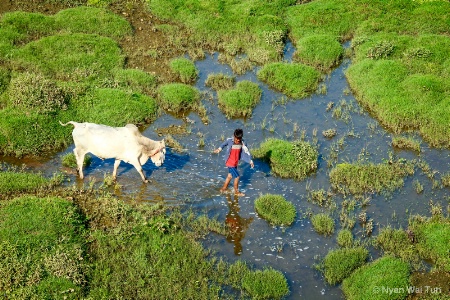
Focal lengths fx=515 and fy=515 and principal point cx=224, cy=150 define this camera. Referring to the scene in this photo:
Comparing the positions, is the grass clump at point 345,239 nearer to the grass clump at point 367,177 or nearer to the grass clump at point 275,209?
the grass clump at point 275,209

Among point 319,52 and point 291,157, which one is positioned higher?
point 319,52

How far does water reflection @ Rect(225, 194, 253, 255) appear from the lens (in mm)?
12296

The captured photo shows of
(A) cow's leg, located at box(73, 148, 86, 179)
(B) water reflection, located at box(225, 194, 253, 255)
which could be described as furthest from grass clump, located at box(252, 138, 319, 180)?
(A) cow's leg, located at box(73, 148, 86, 179)

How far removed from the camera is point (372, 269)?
11.3 metres

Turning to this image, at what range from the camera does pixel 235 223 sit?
12898mm

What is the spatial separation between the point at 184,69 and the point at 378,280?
11360 mm

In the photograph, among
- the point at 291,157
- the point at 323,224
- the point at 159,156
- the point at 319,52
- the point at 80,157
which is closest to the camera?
the point at 323,224

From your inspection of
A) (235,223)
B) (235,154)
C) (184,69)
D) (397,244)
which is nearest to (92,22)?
(184,69)

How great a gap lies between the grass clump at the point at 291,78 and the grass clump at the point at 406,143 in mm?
3978

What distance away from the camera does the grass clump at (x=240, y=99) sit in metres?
17.5

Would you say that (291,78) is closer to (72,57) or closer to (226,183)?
(226,183)

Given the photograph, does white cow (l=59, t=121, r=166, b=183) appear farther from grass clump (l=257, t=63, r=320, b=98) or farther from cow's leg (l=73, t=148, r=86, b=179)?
grass clump (l=257, t=63, r=320, b=98)

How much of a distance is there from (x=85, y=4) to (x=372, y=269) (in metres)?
18.0

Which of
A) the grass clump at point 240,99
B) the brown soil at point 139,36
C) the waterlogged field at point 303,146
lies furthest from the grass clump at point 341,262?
the brown soil at point 139,36
